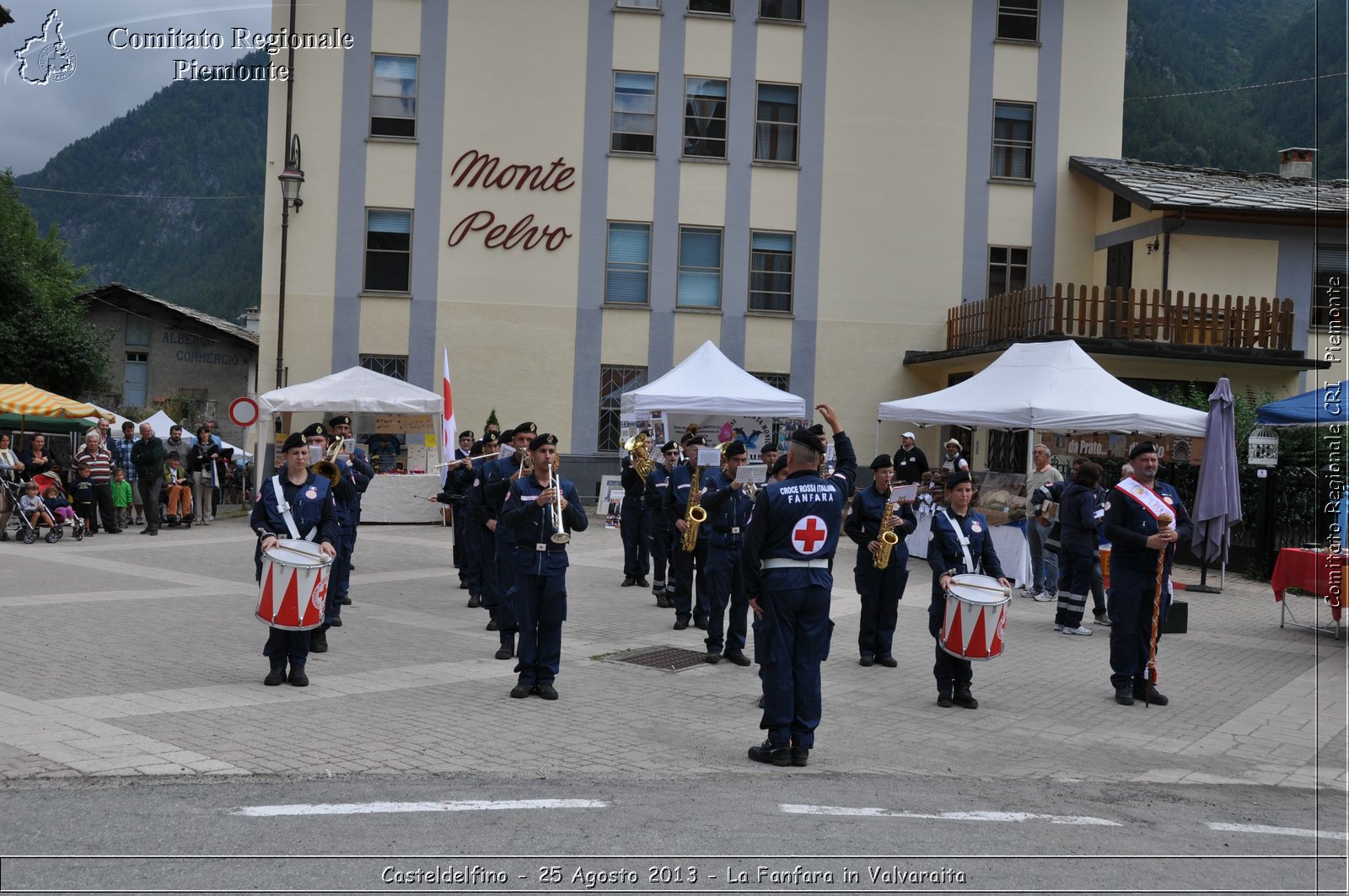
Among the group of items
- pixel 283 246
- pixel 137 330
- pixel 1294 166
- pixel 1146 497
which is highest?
pixel 1294 166

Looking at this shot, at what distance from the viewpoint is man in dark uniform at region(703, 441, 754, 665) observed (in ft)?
36.1

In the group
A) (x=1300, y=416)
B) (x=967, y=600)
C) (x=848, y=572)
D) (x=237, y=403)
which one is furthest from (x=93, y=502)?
(x=1300, y=416)

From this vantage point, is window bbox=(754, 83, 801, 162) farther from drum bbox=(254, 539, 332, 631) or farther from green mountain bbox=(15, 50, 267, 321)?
green mountain bbox=(15, 50, 267, 321)

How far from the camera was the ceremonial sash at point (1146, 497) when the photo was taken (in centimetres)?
977

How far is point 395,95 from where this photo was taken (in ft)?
93.5

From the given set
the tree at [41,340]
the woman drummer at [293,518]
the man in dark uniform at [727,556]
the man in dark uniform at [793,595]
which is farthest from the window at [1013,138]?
the tree at [41,340]

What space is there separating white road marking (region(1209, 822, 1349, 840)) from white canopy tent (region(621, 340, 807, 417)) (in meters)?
15.4

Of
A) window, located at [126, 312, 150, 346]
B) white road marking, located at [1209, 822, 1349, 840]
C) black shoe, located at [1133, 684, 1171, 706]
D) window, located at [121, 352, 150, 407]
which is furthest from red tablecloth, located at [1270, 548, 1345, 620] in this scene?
window, located at [126, 312, 150, 346]

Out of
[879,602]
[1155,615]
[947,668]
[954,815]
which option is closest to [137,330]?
[879,602]

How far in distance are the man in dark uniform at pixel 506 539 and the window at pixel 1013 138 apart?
867 inches

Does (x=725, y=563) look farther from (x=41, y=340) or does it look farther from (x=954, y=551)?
(x=41, y=340)

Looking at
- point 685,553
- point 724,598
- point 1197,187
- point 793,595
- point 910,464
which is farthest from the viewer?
point 1197,187

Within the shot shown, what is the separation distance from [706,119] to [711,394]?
10213 mm

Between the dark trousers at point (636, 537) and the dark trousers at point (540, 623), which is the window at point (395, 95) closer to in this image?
the dark trousers at point (636, 537)
